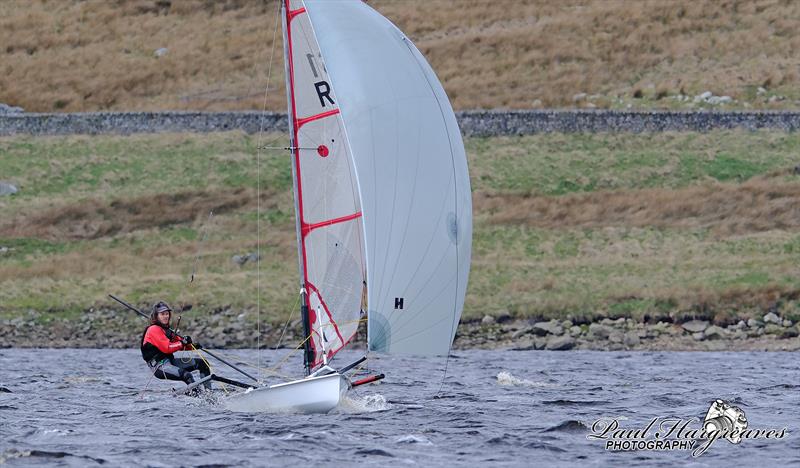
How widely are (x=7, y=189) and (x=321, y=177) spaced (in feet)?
141

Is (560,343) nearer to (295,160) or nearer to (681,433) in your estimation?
(681,433)

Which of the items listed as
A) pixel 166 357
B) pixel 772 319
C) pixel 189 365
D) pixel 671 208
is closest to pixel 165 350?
pixel 166 357

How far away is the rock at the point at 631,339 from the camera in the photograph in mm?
43812

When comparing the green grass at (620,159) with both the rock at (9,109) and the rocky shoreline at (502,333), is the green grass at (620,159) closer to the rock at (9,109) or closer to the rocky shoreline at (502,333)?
the rocky shoreline at (502,333)

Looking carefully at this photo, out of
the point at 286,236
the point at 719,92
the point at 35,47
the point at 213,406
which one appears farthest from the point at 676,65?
the point at 213,406

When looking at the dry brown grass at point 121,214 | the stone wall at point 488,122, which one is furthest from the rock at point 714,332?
the stone wall at point 488,122

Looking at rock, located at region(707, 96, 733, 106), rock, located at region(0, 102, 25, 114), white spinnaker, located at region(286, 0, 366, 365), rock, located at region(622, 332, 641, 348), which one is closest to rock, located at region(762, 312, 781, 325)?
rock, located at region(622, 332, 641, 348)

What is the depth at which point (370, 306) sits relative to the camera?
78.7 ft

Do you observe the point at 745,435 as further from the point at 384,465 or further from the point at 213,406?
the point at 213,406

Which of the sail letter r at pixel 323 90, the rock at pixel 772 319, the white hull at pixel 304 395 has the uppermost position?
the sail letter r at pixel 323 90

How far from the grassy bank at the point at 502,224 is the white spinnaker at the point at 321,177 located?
2169cm

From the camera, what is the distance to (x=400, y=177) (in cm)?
2425

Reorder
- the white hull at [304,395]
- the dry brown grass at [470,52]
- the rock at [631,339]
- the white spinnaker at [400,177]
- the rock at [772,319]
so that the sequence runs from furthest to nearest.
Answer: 1. the dry brown grass at [470,52]
2. the rock at [772,319]
3. the rock at [631,339]
4. the white hull at [304,395]
5. the white spinnaker at [400,177]

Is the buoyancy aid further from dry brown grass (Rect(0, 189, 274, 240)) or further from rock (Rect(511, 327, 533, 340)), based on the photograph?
dry brown grass (Rect(0, 189, 274, 240))
